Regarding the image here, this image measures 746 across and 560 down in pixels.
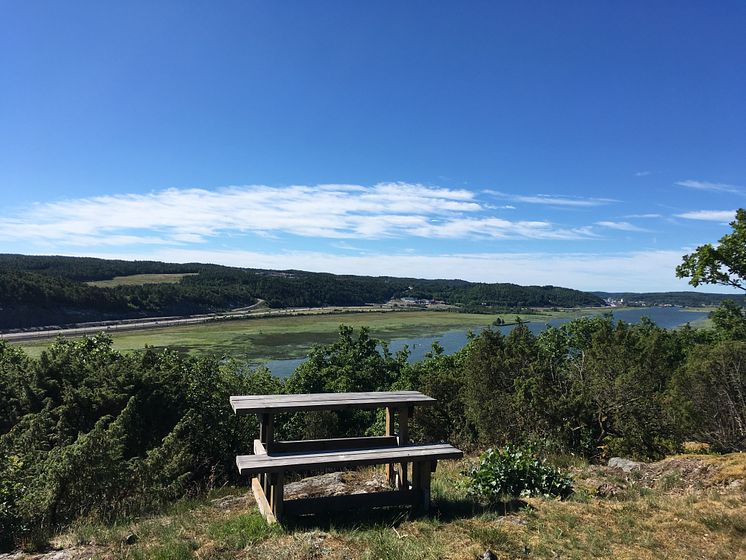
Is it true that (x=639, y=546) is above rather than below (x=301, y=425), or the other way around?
above

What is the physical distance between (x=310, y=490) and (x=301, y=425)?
8.44m

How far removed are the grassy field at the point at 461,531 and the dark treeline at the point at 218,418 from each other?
2.45 feet

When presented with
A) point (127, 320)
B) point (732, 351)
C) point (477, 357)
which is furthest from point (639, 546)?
point (127, 320)

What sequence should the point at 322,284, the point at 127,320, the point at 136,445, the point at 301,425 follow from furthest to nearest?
the point at 322,284
the point at 127,320
the point at 301,425
the point at 136,445

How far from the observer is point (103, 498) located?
5.77m

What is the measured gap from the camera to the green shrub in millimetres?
5852

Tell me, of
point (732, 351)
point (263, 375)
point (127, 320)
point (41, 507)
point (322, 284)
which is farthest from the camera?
point (322, 284)

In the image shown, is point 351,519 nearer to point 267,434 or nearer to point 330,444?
point 330,444

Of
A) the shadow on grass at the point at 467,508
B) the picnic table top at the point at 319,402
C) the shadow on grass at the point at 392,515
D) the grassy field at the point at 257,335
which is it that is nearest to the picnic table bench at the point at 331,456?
the picnic table top at the point at 319,402

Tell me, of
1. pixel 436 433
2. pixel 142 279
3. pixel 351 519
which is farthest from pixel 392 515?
pixel 142 279

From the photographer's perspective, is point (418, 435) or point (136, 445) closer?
point (136, 445)

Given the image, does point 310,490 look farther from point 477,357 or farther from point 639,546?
point 477,357

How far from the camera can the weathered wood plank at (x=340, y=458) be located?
4590 millimetres

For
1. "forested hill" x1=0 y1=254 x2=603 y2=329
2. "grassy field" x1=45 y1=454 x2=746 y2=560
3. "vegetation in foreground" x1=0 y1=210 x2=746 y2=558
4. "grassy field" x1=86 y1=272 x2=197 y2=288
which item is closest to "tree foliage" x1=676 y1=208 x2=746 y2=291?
"vegetation in foreground" x1=0 y1=210 x2=746 y2=558
